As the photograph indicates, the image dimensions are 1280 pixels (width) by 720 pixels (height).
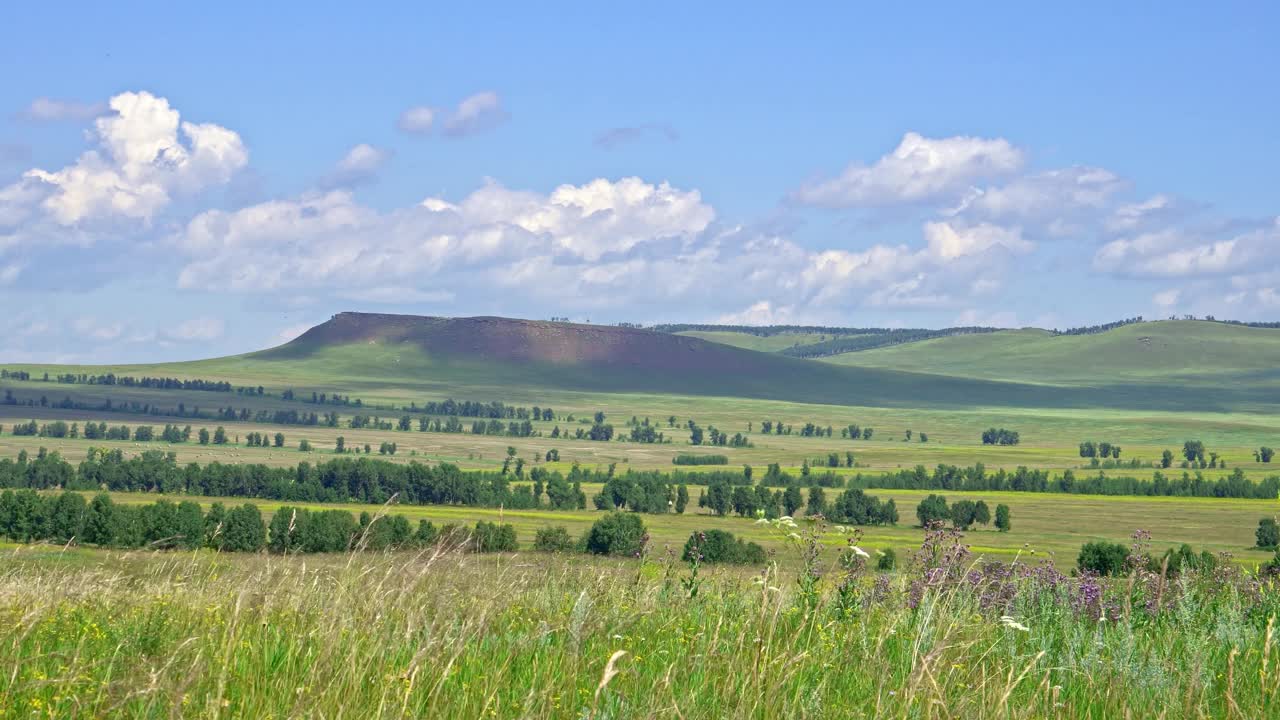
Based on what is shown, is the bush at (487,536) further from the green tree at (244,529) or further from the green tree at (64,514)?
the green tree at (64,514)

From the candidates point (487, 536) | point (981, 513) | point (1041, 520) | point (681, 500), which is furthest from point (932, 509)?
point (487, 536)

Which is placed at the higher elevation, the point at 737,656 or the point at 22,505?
the point at 737,656

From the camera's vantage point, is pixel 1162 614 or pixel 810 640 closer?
pixel 810 640

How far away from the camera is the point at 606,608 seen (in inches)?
345

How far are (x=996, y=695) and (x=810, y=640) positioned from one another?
5.37 ft

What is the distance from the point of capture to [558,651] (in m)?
6.98

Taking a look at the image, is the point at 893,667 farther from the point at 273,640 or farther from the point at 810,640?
the point at 273,640

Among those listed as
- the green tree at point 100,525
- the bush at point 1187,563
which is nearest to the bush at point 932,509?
the green tree at point 100,525

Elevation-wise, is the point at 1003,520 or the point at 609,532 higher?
the point at 609,532

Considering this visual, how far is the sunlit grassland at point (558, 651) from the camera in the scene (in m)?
5.75

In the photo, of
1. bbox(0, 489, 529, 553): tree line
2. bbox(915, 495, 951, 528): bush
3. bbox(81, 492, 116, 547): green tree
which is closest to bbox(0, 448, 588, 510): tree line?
bbox(915, 495, 951, 528): bush

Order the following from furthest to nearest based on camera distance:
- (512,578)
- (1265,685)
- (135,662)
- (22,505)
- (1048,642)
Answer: (22,505)
(512,578)
(1048,642)
(1265,685)
(135,662)

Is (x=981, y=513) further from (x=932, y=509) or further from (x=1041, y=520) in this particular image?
(x=1041, y=520)

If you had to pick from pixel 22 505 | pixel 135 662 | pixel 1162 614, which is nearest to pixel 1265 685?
pixel 1162 614
